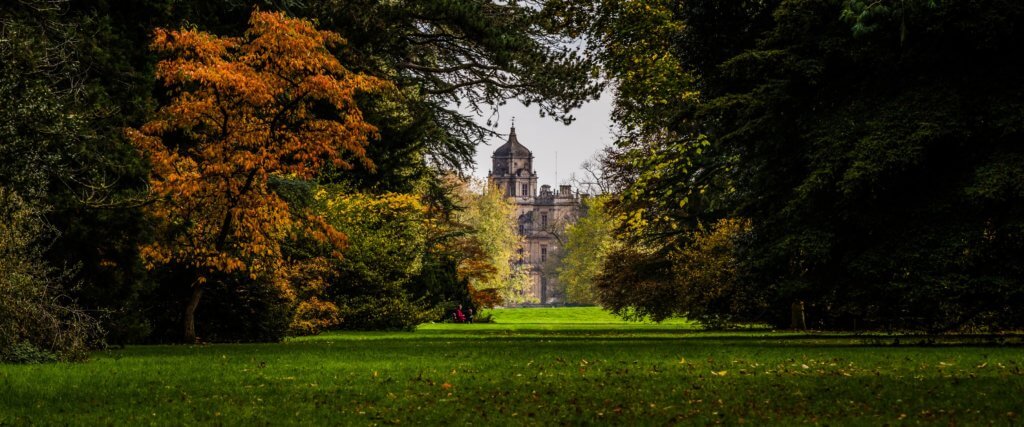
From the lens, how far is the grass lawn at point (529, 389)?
29.4 feet

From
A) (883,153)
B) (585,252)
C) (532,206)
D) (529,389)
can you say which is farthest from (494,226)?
(532,206)

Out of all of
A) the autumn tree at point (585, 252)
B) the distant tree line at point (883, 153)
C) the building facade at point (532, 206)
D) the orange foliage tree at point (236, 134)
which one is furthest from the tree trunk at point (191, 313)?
the building facade at point (532, 206)

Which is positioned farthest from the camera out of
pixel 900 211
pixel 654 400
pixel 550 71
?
pixel 550 71

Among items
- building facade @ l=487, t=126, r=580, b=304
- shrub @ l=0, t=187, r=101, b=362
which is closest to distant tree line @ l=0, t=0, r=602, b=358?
shrub @ l=0, t=187, r=101, b=362

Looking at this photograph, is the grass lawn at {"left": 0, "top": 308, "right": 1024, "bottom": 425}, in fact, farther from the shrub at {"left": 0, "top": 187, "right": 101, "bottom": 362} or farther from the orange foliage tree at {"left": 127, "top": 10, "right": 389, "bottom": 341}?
the orange foliage tree at {"left": 127, "top": 10, "right": 389, "bottom": 341}

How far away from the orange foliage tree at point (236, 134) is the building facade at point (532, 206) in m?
129

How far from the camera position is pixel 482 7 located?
27453mm

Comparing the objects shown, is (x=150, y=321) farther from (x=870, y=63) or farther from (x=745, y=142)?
(x=870, y=63)

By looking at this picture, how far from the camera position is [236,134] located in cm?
2111

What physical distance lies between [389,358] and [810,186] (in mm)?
6731

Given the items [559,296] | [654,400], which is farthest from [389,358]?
[559,296]

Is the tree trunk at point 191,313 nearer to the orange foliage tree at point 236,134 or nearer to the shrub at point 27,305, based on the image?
the orange foliage tree at point 236,134

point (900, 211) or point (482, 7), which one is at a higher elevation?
point (482, 7)

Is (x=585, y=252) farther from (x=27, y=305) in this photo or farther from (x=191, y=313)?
(x=27, y=305)
